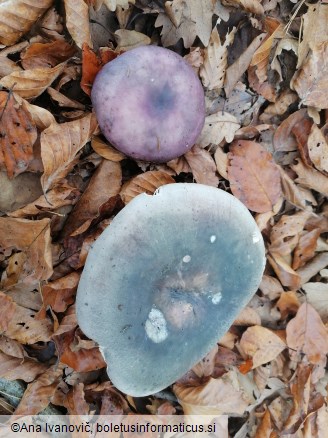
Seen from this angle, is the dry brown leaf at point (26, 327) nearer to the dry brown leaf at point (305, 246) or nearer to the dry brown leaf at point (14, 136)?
the dry brown leaf at point (14, 136)

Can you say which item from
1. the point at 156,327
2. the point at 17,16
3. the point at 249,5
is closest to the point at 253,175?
the point at 249,5

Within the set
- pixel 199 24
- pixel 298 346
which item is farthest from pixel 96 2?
pixel 298 346

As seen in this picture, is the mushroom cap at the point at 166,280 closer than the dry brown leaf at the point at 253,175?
Yes

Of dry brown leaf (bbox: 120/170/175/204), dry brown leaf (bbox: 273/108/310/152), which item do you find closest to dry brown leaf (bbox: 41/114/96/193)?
dry brown leaf (bbox: 120/170/175/204)

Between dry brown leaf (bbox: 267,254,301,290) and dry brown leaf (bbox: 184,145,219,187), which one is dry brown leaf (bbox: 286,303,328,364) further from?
dry brown leaf (bbox: 184,145,219,187)

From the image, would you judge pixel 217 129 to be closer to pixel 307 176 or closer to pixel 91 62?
pixel 307 176

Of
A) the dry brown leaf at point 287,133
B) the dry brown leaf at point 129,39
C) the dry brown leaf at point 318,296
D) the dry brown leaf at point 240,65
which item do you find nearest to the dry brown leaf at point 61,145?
the dry brown leaf at point 129,39

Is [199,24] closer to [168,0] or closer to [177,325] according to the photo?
[168,0]
